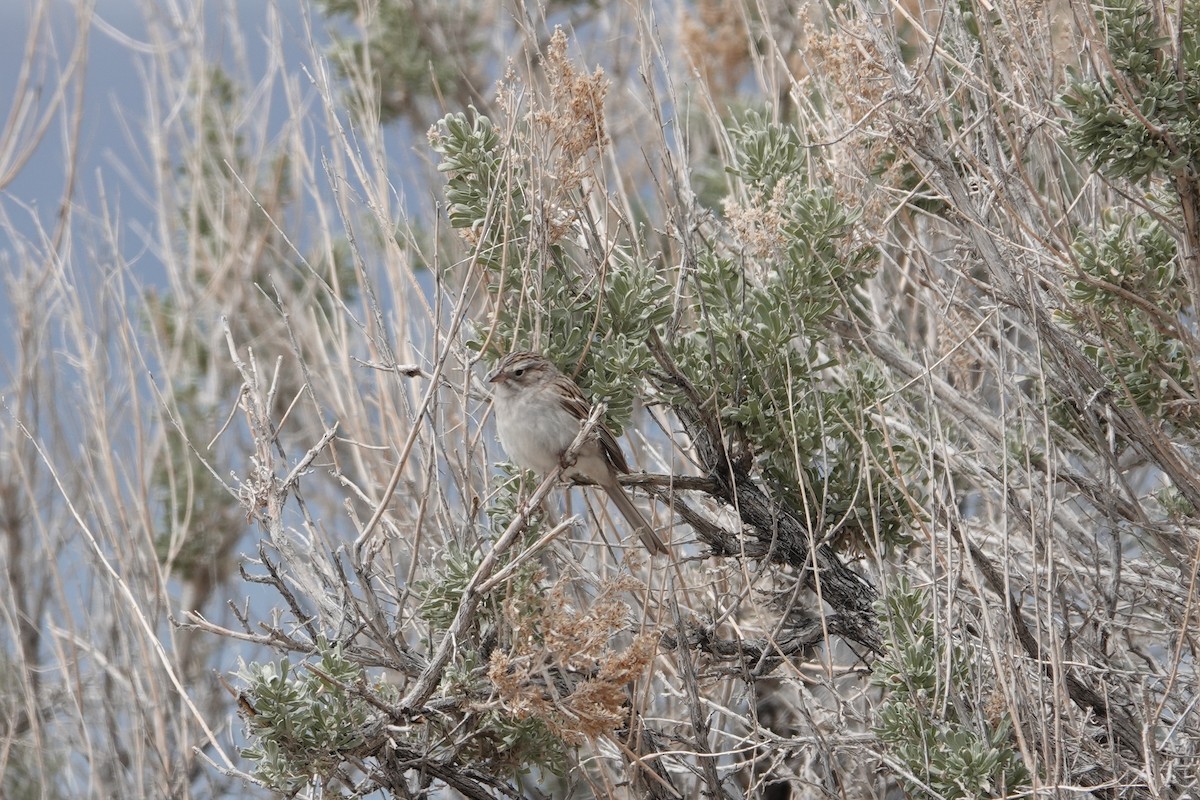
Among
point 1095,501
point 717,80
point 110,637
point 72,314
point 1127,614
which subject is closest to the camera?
point 1095,501

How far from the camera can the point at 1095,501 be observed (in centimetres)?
378

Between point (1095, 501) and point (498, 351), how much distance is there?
1.82m

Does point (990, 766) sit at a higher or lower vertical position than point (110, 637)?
lower

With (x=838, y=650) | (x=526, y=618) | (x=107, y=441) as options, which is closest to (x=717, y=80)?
(x=838, y=650)

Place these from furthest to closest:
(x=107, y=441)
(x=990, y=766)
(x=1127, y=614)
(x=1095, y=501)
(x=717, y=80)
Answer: (x=717, y=80), (x=107, y=441), (x=1127, y=614), (x=1095, y=501), (x=990, y=766)

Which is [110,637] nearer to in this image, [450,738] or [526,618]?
[450,738]

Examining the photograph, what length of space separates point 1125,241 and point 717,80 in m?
4.53

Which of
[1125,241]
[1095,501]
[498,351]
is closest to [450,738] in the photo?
[498,351]

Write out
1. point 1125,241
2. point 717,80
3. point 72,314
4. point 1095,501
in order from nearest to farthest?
point 1125,241 < point 1095,501 < point 72,314 < point 717,80

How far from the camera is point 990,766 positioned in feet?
10.4

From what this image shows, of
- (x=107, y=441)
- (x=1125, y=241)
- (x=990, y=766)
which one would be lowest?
(x=990, y=766)

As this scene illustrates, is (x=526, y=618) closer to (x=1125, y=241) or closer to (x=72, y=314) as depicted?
(x=1125, y=241)

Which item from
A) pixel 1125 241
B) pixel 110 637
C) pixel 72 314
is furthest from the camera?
pixel 110 637

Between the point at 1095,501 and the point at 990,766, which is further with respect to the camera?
the point at 1095,501
